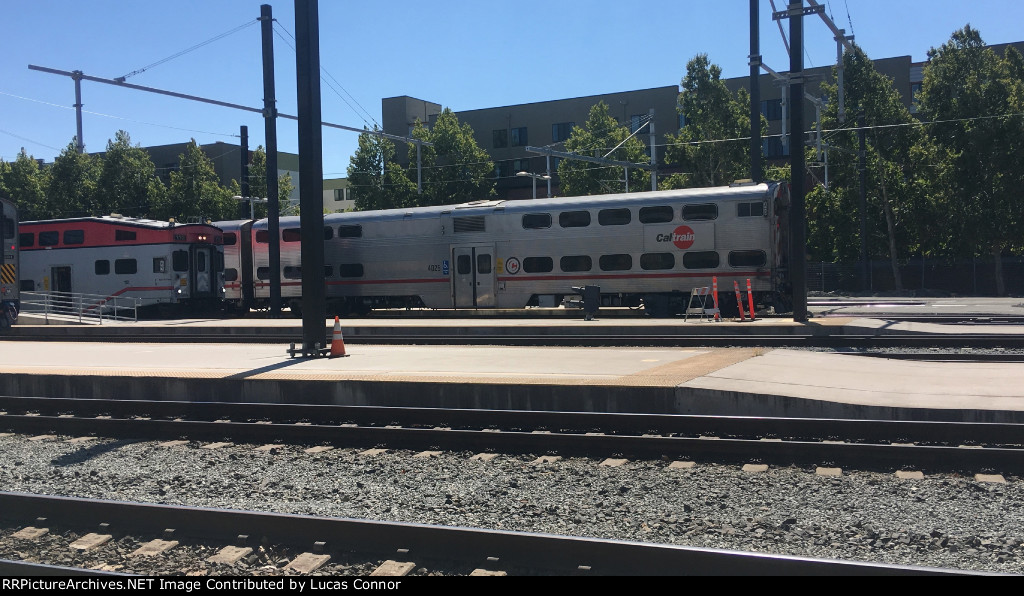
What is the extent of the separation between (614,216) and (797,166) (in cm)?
632

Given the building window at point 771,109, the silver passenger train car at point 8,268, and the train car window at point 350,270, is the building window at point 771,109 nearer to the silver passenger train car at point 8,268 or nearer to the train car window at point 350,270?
the train car window at point 350,270

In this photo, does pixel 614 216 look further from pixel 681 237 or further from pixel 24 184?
pixel 24 184

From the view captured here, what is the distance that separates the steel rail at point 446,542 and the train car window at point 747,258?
1918cm

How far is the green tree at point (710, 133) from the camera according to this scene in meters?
48.4

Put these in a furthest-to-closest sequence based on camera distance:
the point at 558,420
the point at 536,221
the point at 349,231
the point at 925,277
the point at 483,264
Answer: the point at 925,277 < the point at 349,231 < the point at 483,264 < the point at 536,221 < the point at 558,420

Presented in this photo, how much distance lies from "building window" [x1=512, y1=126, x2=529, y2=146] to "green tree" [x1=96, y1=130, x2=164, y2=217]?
3008 centimetres

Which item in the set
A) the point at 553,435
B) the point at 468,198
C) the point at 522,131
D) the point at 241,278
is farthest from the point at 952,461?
the point at 522,131

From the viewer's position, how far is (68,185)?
57656 millimetres

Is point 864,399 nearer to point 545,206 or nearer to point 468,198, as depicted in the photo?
point 545,206

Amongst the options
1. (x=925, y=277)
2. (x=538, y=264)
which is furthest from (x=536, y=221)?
(x=925, y=277)

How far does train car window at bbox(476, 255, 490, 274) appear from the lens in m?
26.2

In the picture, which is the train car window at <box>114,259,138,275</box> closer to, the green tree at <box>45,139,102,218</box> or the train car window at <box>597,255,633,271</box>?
the train car window at <box>597,255,633,271</box>

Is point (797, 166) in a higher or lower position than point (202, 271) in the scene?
higher

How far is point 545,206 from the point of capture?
83.8 feet
